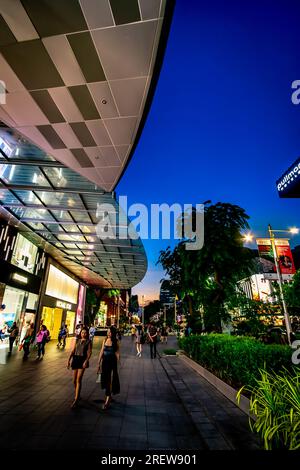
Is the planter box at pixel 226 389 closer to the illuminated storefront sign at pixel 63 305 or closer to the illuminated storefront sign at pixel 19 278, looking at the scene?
the illuminated storefront sign at pixel 19 278

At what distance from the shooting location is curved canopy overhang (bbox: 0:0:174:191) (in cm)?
386

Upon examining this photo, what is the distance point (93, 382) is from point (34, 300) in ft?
47.5

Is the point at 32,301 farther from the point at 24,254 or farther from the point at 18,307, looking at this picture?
the point at 24,254

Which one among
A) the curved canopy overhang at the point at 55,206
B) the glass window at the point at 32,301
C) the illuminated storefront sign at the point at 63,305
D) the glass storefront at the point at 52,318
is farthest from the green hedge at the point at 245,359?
the illuminated storefront sign at the point at 63,305

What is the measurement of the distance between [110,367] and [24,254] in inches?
592

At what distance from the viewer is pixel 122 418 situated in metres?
4.53

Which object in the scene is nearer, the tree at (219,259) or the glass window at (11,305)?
the tree at (219,259)

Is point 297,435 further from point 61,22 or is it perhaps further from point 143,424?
point 61,22

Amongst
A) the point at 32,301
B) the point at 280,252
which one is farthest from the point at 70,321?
the point at 280,252

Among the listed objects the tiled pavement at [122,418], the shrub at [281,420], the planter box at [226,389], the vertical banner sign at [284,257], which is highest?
the vertical banner sign at [284,257]

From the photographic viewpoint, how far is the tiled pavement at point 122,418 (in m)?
3.49

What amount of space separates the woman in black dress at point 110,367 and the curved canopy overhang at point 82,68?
17.5ft

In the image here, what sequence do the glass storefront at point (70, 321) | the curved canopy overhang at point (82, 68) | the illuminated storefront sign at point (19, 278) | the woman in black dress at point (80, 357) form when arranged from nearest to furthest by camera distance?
1. the curved canopy overhang at point (82, 68)
2. the woman in black dress at point (80, 357)
3. the illuminated storefront sign at point (19, 278)
4. the glass storefront at point (70, 321)
